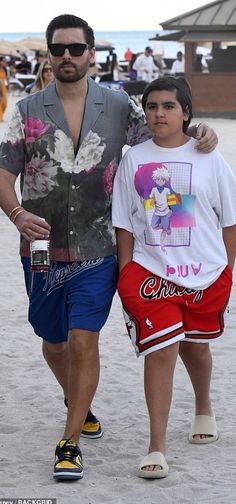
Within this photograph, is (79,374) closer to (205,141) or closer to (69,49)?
(205,141)

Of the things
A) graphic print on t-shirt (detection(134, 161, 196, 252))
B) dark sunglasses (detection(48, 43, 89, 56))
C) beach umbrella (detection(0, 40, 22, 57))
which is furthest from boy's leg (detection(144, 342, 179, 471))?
beach umbrella (detection(0, 40, 22, 57))

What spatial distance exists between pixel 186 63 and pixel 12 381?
24.6 metres

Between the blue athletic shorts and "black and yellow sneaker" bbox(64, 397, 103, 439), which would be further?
"black and yellow sneaker" bbox(64, 397, 103, 439)

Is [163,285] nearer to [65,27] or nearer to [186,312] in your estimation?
[186,312]

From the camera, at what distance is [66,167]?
4.69 m

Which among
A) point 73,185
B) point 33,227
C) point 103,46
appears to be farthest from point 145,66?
point 33,227

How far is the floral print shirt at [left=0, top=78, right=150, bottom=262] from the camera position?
15.4 feet

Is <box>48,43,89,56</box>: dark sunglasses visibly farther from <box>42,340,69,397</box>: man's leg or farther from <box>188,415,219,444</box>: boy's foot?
<box>188,415,219,444</box>: boy's foot

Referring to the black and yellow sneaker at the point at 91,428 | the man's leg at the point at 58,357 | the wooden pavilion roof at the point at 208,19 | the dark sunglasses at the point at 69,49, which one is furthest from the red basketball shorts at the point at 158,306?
the wooden pavilion roof at the point at 208,19

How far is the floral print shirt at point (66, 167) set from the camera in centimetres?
470

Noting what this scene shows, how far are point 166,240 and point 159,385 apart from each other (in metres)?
0.61

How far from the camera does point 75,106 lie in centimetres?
477

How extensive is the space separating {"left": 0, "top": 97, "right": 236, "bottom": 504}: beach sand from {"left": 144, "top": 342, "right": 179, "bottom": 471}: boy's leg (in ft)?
0.66

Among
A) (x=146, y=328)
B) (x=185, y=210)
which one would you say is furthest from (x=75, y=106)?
(x=146, y=328)
